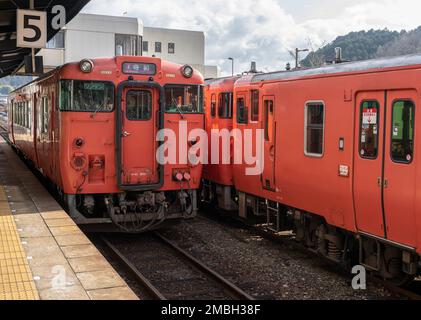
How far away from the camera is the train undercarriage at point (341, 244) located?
7.68 metres

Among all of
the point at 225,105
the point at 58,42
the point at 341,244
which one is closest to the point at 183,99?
the point at 225,105

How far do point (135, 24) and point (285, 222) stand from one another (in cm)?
3828

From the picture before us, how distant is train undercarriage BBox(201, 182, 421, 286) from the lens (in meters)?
7.68

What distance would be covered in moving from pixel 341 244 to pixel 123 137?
4413 mm

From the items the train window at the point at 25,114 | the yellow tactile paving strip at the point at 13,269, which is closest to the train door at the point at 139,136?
the yellow tactile paving strip at the point at 13,269

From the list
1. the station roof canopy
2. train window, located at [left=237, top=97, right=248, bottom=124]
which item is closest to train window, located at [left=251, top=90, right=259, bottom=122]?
train window, located at [left=237, top=97, right=248, bottom=124]

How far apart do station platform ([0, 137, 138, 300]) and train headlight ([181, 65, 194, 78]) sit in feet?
11.7

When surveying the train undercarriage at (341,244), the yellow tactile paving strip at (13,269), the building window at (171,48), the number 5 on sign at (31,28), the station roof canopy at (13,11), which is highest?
the building window at (171,48)

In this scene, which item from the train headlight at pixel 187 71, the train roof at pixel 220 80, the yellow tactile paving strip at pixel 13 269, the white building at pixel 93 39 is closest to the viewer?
the yellow tactile paving strip at pixel 13 269

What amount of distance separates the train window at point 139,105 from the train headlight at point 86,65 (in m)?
0.85

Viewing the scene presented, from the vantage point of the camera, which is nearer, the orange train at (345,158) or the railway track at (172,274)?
the orange train at (345,158)

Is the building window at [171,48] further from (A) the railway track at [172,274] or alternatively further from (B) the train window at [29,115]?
(A) the railway track at [172,274]

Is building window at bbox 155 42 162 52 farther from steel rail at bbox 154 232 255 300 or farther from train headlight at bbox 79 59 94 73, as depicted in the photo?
steel rail at bbox 154 232 255 300

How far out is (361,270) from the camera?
849cm
